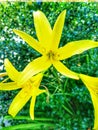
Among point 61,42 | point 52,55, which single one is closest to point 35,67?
point 52,55

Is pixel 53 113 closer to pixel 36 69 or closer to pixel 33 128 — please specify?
pixel 33 128

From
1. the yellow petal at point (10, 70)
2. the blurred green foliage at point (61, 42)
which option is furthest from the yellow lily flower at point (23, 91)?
the blurred green foliage at point (61, 42)

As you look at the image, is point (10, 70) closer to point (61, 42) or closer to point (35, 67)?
point (35, 67)

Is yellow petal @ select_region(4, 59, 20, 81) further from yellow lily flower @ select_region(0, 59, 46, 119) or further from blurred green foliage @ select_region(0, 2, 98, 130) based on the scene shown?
blurred green foliage @ select_region(0, 2, 98, 130)

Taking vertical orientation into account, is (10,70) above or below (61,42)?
below

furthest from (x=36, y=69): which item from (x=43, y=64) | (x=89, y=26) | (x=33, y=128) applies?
(x=89, y=26)

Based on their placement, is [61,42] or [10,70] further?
[61,42]

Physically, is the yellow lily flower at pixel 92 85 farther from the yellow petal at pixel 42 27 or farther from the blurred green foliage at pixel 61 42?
the blurred green foliage at pixel 61 42

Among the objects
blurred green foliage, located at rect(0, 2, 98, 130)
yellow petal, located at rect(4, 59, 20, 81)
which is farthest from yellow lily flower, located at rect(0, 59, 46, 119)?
blurred green foliage, located at rect(0, 2, 98, 130)
